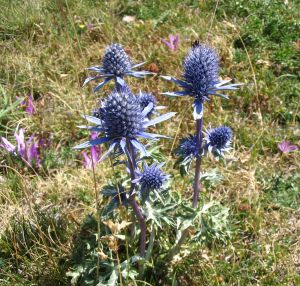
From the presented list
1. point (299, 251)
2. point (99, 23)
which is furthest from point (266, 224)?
point (99, 23)

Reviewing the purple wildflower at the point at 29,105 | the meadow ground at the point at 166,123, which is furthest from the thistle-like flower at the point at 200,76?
the purple wildflower at the point at 29,105

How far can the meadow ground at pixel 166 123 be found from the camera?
274 cm

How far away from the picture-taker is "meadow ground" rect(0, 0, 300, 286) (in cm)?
274

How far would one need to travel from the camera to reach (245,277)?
267 centimetres

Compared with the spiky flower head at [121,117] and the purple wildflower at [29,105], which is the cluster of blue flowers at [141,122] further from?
the purple wildflower at [29,105]

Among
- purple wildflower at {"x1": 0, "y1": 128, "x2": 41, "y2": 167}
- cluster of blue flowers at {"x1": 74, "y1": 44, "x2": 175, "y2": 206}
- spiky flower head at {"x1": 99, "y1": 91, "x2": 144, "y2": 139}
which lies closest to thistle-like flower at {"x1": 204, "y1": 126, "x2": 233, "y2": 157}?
cluster of blue flowers at {"x1": 74, "y1": 44, "x2": 175, "y2": 206}

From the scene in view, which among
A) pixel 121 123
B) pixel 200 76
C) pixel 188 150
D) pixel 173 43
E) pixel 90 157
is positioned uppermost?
pixel 200 76

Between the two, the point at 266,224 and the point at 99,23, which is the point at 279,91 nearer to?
the point at 266,224

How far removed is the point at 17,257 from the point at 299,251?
1831mm

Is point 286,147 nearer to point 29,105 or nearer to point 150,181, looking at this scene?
point 150,181

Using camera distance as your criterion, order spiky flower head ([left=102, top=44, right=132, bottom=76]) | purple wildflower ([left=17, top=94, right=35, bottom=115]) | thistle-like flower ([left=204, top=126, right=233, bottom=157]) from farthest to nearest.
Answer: purple wildflower ([left=17, top=94, right=35, bottom=115]) < spiky flower head ([left=102, top=44, right=132, bottom=76]) < thistle-like flower ([left=204, top=126, right=233, bottom=157])

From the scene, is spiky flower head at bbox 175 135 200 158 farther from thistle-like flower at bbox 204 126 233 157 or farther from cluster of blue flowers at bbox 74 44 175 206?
cluster of blue flowers at bbox 74 44 175 206

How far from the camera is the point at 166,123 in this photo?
3787mm

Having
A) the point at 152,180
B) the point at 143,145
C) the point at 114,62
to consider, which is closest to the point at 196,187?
the point at 152,180
